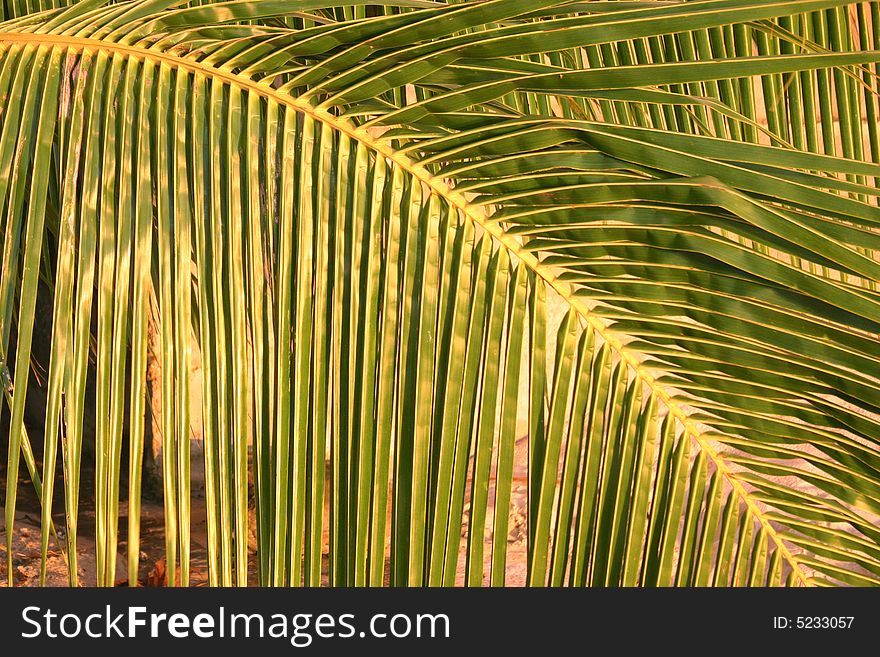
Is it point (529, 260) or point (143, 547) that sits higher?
point (529, 260)

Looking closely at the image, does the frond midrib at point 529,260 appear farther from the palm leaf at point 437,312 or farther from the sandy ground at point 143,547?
the sandy ground at point 143,547

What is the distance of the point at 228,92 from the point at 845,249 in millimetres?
500

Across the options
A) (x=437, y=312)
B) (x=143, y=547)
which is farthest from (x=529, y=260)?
(x=143, y=547)

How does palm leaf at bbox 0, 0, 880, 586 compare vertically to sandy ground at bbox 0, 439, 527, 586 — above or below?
above

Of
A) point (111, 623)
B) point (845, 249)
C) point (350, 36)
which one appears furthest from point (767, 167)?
point (111, 623)

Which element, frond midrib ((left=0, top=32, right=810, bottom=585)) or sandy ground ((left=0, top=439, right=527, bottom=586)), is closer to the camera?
frond midrib ((left=0, top=32, right=810, bottom=585))

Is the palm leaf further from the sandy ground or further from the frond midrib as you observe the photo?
the sandy ground

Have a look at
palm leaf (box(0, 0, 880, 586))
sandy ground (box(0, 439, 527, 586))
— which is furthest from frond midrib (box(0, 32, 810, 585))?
sandy ground (box(0, 439, 527, 586))

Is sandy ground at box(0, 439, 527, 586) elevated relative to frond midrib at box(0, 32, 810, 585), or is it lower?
lower

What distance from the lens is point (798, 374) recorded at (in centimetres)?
59

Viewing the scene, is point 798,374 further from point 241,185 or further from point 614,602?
point 241,185

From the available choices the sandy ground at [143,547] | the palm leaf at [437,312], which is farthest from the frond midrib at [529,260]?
the sandy ground at [143,547]

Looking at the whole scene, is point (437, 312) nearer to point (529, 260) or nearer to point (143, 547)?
point (529, 260)

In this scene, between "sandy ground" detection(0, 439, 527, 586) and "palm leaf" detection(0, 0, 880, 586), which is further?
"sandy ground" detection(0, 439, 527, 586)
